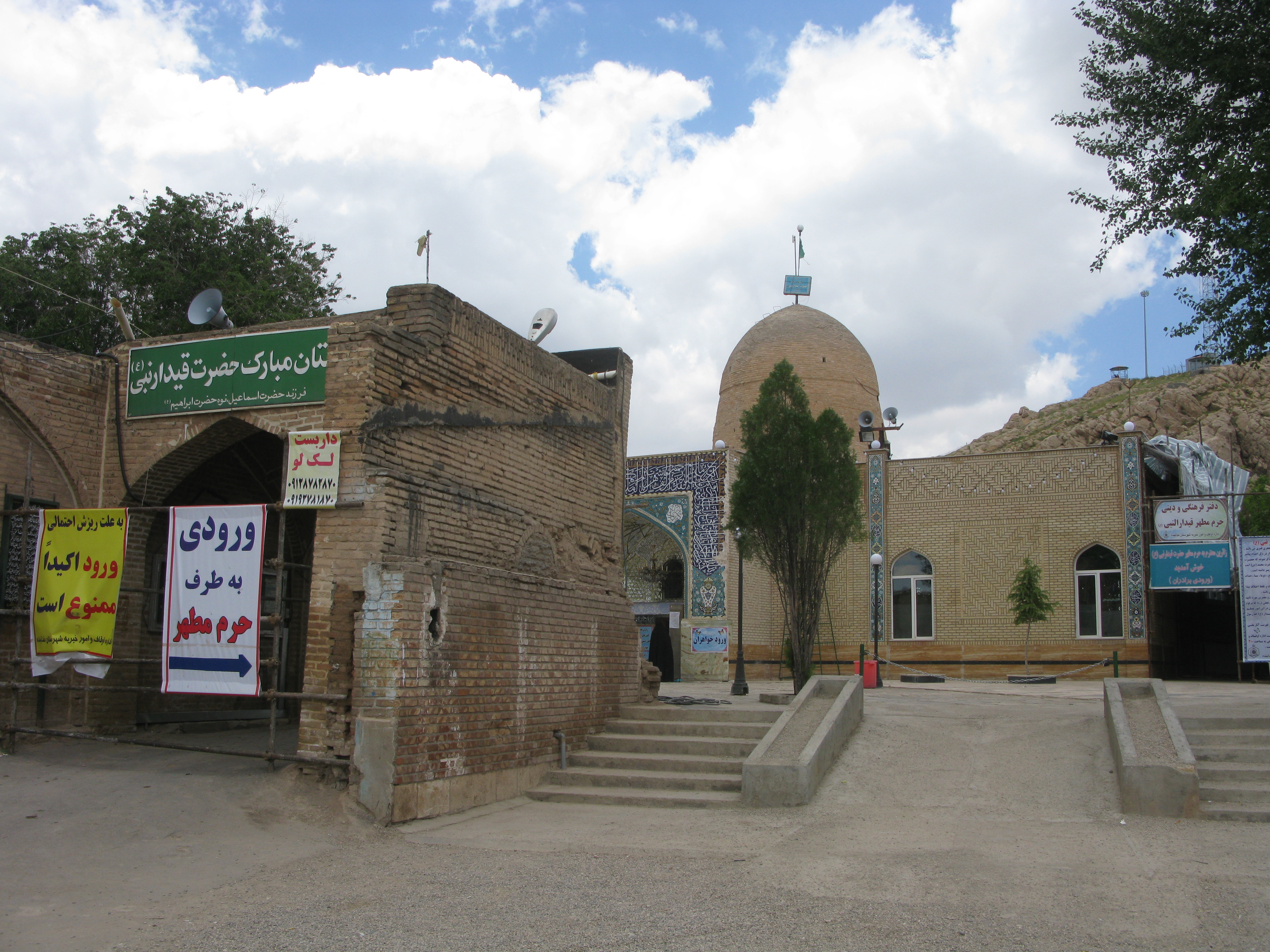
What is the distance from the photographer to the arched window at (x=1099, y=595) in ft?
67.8

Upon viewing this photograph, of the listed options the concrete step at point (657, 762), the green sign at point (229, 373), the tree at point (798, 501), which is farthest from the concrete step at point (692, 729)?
the green sign at point (229, 373)

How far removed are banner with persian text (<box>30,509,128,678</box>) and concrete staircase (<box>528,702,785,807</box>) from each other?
12.3ft

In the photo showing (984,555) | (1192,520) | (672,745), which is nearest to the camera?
(672,745)

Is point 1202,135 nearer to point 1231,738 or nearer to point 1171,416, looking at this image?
point 1231,738

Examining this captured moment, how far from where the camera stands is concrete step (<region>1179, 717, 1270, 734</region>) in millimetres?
9055

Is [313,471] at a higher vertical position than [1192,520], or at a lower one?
lower

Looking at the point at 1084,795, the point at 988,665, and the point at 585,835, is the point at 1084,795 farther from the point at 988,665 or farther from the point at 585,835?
the point at 988,665

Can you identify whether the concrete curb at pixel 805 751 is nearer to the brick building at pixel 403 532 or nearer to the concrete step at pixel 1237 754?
the brick building at pixel 403 532

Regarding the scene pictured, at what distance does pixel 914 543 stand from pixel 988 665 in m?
2.95

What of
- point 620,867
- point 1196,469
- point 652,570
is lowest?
point 620,867

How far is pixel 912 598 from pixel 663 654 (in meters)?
5.60

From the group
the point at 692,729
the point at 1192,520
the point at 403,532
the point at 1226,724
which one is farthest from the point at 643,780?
the point at 1192,520

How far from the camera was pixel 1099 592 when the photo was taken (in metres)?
20.8

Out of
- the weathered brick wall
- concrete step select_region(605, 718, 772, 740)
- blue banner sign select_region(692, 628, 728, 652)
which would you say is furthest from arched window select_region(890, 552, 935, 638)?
concrete step select_region(605, 718, 772, 740)
